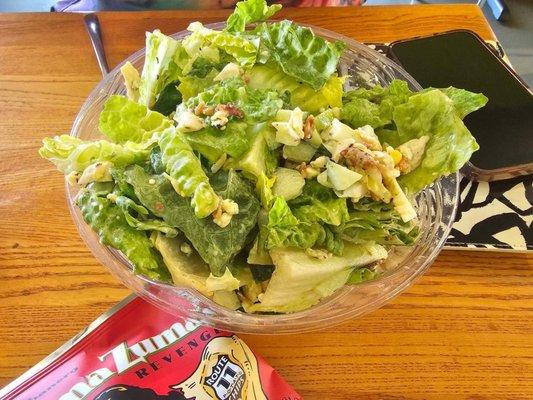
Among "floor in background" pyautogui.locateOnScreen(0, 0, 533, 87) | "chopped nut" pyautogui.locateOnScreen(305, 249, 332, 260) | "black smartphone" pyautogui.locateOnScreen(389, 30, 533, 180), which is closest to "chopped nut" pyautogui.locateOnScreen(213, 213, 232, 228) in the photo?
"chopped nut" pyautogui.locateOnScreen(305, 249, 332, 260)

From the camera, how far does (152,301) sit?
684mm

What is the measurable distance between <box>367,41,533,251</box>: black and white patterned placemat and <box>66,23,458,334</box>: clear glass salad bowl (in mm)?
96

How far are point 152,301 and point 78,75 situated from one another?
606 millimetres

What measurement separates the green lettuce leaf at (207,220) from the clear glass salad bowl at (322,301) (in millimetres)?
65

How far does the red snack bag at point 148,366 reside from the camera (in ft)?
2.16

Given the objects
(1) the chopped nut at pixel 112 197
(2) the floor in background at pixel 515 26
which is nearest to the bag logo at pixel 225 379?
(1) the chopped nut at pixel 112 197

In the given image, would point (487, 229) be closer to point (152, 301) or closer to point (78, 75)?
point (152, 301)

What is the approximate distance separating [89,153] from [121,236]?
130mm

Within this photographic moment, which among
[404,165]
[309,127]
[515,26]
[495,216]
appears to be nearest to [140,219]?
[309,127]

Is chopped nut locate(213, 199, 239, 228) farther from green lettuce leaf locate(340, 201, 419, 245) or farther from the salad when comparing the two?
green lettuce leaf locate(340, 201, 419, 245)

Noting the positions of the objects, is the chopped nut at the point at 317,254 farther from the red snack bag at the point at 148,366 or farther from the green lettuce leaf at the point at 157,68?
the green lettuce leaf at the point at 157,68

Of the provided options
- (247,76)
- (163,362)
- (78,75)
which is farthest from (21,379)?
(78,75)

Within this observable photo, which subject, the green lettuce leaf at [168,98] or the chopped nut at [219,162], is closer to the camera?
the chopped nut at [219,162]

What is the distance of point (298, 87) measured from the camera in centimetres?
80
